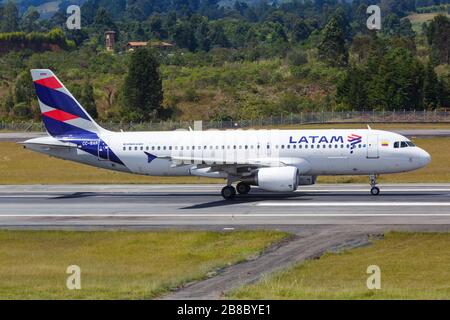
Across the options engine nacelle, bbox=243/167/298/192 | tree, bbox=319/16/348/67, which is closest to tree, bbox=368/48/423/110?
tree, bbox=319/16/348/67

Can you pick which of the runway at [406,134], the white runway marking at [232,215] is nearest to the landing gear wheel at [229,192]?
the white runway marking at [232,215]

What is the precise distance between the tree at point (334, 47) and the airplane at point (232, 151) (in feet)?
330

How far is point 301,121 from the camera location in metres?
110

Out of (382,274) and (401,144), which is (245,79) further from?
(382,274)

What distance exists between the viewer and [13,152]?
8969cm

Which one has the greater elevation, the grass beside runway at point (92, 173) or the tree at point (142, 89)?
the tree at point (142, 89)

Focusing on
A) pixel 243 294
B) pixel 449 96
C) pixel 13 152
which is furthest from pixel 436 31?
pixel 243 294

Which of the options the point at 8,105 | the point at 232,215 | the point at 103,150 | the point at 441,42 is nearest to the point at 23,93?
the point at 8,105

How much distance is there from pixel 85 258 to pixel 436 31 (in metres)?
139

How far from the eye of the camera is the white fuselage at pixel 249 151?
179 ft

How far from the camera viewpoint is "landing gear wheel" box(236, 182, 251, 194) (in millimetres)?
56469

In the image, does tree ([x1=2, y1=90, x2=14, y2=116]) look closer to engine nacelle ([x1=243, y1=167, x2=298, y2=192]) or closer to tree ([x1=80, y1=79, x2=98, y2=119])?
tree ([x1=80, y1=79, x2=98, y2=119])

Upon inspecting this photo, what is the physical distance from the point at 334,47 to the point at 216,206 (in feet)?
353

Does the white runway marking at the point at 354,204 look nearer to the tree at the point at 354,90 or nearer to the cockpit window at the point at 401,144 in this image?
the cockpit window at the point at 401,144
